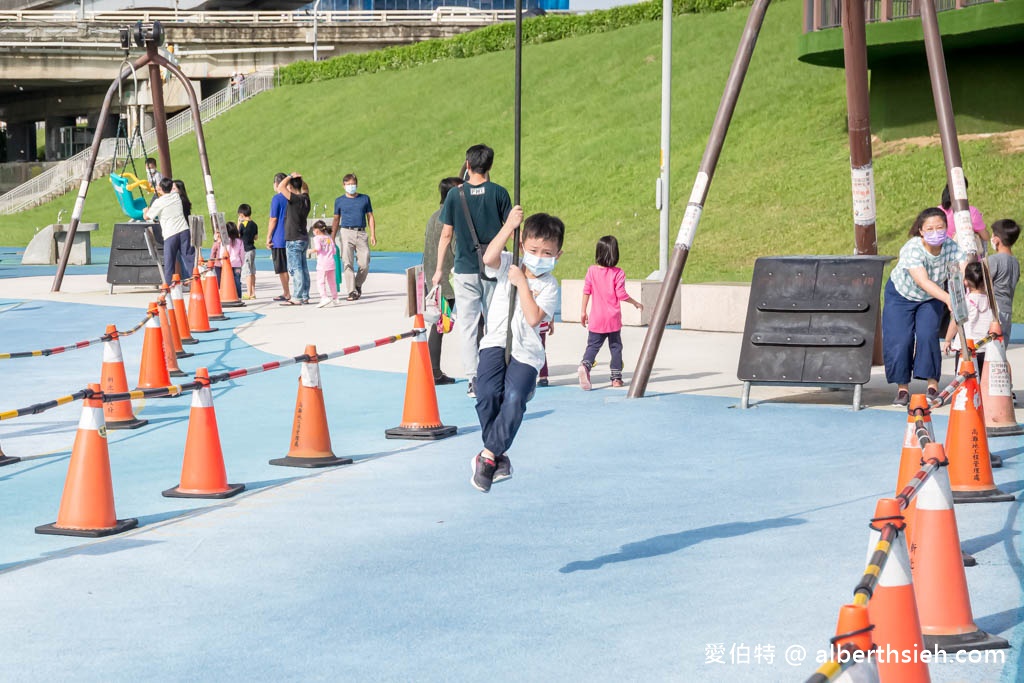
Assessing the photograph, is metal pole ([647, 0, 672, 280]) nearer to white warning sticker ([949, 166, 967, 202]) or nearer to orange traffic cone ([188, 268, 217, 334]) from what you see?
orange traffic cone ([188, 268, 217, 334])

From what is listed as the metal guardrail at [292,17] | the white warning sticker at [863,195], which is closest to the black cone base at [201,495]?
the white warning sticker at [863,195]

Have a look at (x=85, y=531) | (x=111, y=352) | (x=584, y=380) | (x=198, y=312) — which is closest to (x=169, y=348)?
(x=111, y=352)

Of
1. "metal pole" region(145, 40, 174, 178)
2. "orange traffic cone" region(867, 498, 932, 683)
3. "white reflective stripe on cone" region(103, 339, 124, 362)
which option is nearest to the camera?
"orange traffic cone" region(867, 498, 932, 683)

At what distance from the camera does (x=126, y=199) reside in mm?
25141

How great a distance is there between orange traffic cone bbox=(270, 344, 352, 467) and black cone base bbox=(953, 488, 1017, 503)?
4.11m

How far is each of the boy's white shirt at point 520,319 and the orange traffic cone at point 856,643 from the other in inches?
156

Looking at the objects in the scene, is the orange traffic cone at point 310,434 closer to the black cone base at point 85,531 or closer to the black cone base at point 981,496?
the black cone base at point 85,531

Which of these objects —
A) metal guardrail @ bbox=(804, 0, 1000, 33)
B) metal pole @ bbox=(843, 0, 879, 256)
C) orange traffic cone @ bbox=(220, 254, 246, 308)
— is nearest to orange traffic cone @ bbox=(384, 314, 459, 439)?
metal pole @ bbox=(843, 0, 879, 256)

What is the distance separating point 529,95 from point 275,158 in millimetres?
11452

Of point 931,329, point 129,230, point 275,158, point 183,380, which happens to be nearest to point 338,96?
point 275,158

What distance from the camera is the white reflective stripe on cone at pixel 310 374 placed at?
368 inches

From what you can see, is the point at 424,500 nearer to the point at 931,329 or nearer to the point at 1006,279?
the point at 931,329

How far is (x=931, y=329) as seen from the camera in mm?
10891

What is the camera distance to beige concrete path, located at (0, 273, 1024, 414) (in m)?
12.8
